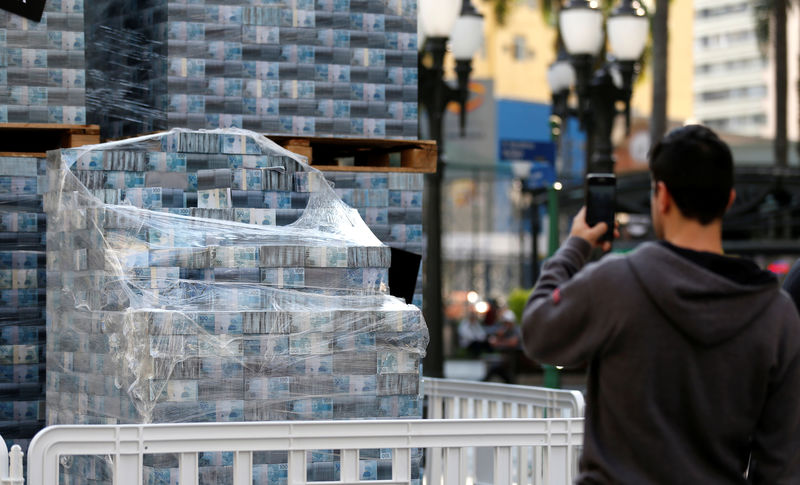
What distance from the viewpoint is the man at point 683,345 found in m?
3.03

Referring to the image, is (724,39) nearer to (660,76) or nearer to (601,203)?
(660,76)

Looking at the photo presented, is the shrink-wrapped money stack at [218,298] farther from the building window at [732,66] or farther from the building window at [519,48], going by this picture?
the building window at [732,66]

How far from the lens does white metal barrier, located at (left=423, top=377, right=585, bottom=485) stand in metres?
6.89

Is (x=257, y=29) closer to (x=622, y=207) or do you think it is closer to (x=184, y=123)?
(x=184, y=123)

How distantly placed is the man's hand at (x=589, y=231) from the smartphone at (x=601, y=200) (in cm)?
1

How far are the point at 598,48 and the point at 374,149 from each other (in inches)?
310

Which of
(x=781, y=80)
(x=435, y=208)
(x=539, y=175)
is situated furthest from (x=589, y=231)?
(x=781, y=80)

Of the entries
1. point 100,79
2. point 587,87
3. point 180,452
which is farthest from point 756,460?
point 587,87

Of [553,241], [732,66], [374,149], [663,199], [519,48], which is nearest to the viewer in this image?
[663,199]

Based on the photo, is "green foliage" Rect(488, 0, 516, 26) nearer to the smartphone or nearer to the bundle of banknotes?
the bundle of banknotes

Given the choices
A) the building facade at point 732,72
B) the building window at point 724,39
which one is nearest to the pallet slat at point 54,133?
the building facade at point 732,72

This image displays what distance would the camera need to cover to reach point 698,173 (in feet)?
10.1

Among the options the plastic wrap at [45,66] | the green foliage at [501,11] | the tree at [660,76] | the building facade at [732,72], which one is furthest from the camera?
the building facade at [732,72]

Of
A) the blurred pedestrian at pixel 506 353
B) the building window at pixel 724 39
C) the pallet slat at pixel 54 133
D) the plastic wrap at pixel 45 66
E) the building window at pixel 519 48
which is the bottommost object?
the blurred pedestrian at pixel 506 353
